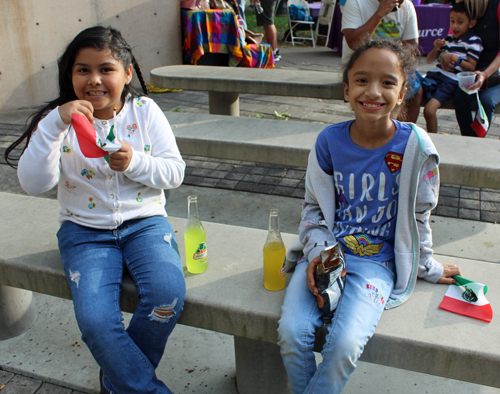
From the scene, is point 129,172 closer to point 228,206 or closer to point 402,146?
point 402,146

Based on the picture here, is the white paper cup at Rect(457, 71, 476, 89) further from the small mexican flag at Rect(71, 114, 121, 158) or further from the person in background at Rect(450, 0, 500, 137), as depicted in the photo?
the small mexican flag at Rect(71, 114, 121, 158)

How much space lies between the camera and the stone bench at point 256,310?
1616 mm

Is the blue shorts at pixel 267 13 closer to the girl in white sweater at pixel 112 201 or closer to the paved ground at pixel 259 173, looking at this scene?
the paved ground at pixel 259 173

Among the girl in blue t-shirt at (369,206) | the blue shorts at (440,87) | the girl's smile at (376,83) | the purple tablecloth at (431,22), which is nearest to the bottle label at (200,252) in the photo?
the girl in blue t-shirt at (369,206)

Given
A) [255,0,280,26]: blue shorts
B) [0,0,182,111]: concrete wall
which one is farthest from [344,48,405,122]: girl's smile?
[255,0,280,26]: blue shorts

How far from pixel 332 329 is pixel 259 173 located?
3066mm

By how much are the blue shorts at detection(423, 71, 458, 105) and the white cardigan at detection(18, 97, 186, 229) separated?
267 centimetres

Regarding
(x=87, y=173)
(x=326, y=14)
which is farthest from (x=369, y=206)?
(x=326, y=14)

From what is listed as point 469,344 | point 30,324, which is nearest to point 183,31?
point 30,324

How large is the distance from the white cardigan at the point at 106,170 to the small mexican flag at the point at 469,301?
3.95 feet

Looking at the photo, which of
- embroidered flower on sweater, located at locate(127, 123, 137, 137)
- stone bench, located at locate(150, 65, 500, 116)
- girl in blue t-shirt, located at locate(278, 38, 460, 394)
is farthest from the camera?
stone bench, located at locate(150, 65, 500, 116)

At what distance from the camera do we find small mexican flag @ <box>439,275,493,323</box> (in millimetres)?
1739

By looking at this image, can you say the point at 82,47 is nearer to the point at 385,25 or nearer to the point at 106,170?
the point at 106,170

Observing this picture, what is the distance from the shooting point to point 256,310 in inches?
69.5
